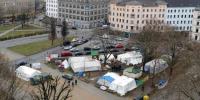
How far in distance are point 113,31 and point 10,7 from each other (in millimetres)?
31966

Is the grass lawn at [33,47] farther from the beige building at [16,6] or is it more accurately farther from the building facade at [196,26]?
the beige building at [16,6]

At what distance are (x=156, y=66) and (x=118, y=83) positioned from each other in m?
7.93

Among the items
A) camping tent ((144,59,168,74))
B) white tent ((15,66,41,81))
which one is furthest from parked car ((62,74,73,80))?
camping tent ((144,59,168,74))

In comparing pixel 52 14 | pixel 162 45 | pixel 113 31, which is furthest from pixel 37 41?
pixel 162 45

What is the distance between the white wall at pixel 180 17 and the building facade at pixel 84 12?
14.7 m

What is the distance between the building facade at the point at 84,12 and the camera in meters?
70.4

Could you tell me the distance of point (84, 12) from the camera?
70438 millimetres

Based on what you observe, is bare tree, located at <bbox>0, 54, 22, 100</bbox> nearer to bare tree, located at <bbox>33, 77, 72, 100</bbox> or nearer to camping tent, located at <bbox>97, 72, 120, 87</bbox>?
bare tree, located at <bbox>33, 77, 72, 100</bbox>

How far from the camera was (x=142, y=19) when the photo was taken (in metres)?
64.3

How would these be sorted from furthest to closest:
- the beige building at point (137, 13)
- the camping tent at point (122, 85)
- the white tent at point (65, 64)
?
the beige building at point (137, 13) < the white tent at point (65, 64) < the camping tent at point (122, 85)

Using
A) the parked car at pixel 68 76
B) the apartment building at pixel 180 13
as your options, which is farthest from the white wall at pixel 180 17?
the parked car at pixel 68 76

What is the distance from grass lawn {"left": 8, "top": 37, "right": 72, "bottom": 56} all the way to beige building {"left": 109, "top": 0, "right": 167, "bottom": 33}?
13.5m

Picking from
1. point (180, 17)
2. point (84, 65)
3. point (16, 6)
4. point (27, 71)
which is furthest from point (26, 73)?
point (16, 6)

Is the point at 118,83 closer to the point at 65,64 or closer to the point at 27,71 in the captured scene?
the point at 65,64
